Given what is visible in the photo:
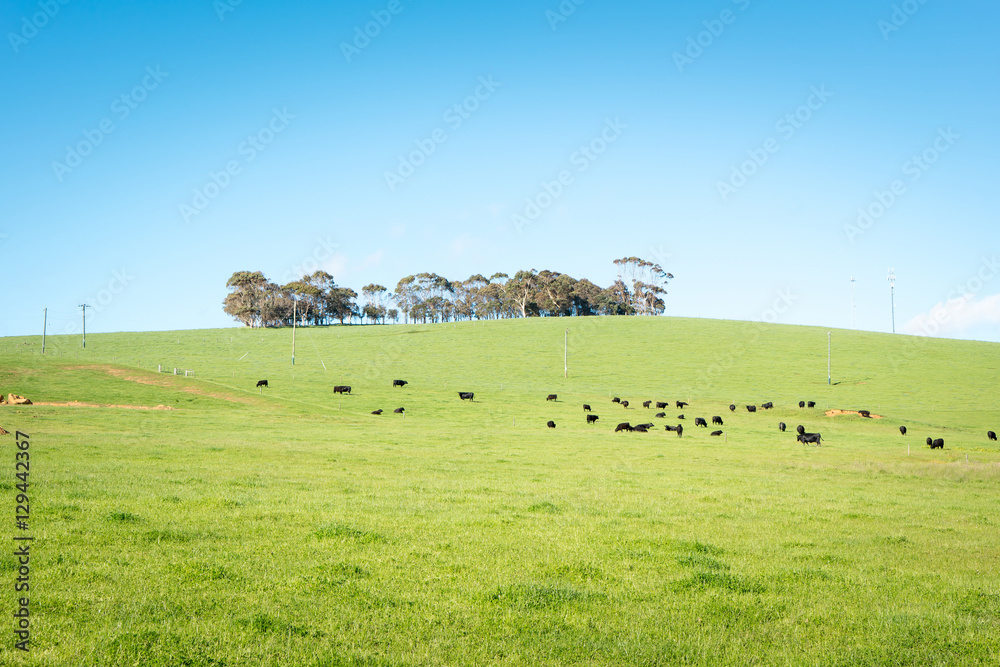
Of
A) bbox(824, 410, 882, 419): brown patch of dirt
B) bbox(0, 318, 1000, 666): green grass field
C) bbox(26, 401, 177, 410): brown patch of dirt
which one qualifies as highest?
bbox(0, 318, 1000, 666): green grass field

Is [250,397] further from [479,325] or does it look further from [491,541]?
[479,325]

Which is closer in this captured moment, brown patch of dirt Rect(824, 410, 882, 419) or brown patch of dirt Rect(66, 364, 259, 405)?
brown patch of dirt Rect(66, 364, 259, 405)

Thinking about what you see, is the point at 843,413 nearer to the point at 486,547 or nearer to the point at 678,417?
the point at 678,417

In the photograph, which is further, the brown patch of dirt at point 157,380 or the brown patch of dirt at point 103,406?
the brown patch of dirt at point 157,380

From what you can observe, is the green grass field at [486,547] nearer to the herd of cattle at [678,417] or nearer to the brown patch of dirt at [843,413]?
the herd of cattle at [678,417]

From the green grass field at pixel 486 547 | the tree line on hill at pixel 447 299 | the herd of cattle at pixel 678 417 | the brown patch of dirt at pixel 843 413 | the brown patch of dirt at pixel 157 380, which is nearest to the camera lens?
the green grass field at pixel 486 547

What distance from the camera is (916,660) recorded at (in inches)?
297

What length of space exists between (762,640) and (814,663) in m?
0.71

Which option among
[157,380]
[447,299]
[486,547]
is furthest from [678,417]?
[447,299]

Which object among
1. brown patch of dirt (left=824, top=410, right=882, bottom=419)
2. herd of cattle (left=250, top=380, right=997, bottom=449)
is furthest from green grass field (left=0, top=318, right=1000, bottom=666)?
brown patch of dirt (left=824, top=410, right=882, bottom=419)

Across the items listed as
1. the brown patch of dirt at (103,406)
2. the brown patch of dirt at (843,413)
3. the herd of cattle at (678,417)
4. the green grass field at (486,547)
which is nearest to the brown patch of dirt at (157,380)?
Result: the brown patch of dirt at (103,406)

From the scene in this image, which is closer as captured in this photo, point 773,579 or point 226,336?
point 773,579

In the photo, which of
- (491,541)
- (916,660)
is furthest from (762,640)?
(491,541)

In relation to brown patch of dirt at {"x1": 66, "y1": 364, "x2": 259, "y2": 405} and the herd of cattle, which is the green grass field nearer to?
the herd of cattle
